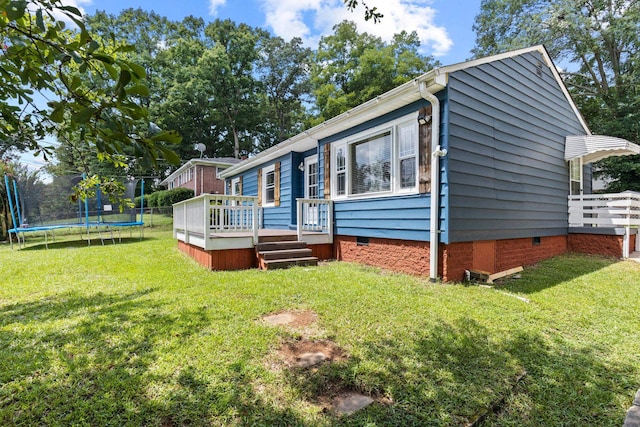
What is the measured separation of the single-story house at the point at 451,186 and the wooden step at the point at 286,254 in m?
0.03

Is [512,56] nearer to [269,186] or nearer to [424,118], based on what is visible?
[424,118]

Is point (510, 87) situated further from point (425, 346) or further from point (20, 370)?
point (20, 370)

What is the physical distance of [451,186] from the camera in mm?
4781

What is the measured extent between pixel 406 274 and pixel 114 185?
4.58 m

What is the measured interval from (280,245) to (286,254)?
0.31 m

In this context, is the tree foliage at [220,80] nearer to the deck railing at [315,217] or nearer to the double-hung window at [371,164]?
the deck railing at [315,217]

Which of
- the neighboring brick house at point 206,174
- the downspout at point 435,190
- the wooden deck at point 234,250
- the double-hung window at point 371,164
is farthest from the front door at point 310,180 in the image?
the neighboring brick house at point 206,174

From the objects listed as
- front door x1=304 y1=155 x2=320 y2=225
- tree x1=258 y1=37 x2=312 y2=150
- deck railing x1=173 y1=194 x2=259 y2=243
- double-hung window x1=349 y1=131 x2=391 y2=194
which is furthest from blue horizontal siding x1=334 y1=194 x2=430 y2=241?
tree x1=258 y1=37 x2=312 y2=150

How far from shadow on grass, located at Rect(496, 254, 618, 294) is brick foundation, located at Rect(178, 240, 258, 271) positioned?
4417mm

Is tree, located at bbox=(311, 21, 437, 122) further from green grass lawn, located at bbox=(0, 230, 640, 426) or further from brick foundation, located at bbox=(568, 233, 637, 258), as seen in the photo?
green grass lawn, located at bbox=(0, 230, 640, 426)

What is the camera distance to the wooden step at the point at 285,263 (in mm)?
5787

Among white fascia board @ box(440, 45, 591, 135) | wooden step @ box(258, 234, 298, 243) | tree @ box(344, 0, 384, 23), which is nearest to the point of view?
tree @ box(344, 0, 384, 23)

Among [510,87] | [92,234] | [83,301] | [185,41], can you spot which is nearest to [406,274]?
[510,87]

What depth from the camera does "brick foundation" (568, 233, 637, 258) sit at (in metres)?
7.04
